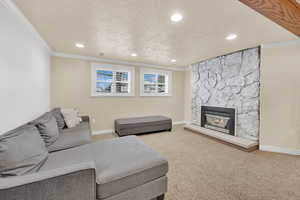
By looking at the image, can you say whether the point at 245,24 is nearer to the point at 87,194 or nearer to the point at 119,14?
the point at 119,14

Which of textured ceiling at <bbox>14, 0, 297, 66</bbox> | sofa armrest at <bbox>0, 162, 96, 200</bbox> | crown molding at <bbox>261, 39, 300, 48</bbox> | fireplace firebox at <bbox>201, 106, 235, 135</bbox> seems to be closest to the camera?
sofa armrest at <bbox>0, 162, 96, 200</bbox>

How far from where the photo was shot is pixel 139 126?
383cm

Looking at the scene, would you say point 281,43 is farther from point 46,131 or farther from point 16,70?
point 16,70

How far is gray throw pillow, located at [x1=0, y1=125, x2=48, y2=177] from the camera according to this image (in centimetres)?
102

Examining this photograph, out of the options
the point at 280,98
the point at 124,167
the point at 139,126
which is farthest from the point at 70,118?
the point at 280,98

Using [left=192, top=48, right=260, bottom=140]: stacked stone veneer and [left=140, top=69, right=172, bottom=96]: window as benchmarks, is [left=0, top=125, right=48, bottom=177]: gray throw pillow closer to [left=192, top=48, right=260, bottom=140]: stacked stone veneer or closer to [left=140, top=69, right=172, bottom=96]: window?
[left=140, top=69, right=172, bottom=96]: window

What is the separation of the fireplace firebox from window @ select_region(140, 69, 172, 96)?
Result: 1634 millimetres

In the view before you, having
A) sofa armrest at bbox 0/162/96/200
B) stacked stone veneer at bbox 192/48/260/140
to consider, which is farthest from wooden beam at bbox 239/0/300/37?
sofa armrest at bbox 0/162/96/200

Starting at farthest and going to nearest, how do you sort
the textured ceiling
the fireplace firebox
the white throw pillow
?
1. the fireplace firebox
2. the white throw pillow
3. the textured ceiling

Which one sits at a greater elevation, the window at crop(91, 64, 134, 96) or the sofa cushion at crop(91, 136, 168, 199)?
the window at crop(91, 64, 134, 96)

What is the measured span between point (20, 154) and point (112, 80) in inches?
132

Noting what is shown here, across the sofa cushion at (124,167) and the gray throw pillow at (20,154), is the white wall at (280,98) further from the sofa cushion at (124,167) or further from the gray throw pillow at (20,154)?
the gray throw pillow at (20,154)

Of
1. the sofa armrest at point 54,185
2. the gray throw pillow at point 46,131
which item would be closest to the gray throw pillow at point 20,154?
the sofa armrest at point 54,185

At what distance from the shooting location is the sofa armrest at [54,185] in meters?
0.85
